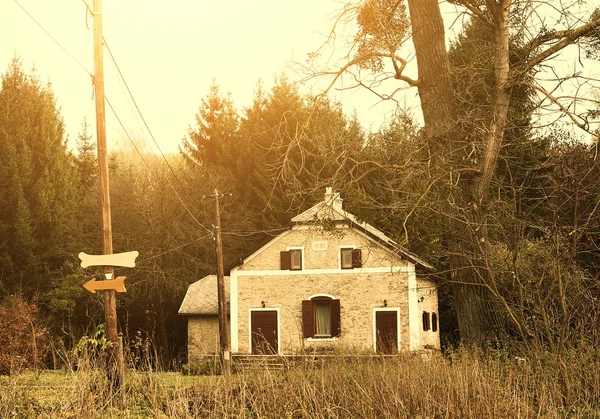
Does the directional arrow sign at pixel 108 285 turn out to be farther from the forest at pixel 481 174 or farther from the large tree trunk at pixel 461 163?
the large tree trunk at pixel 461 163

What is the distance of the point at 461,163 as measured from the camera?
433 inches

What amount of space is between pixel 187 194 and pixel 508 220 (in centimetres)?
2790

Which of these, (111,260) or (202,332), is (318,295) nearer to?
(202,332)

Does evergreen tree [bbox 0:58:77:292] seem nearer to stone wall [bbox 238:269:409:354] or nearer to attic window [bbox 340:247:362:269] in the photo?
stone wall [bbox 238:269:409:354]

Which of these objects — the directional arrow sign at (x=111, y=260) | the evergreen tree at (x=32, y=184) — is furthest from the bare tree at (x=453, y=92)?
the evergreen tree at (x=32, y=184)

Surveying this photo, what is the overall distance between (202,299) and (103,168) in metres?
18.7

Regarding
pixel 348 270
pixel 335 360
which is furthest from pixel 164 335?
pixel 335 360

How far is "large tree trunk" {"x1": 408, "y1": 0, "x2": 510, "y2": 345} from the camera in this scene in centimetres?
1053

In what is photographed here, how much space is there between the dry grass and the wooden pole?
2.68m

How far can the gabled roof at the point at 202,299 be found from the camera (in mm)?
30984

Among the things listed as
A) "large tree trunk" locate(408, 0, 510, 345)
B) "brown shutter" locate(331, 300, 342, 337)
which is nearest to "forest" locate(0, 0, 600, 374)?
"large tree trunk" locate(408, 0, 510, 345)

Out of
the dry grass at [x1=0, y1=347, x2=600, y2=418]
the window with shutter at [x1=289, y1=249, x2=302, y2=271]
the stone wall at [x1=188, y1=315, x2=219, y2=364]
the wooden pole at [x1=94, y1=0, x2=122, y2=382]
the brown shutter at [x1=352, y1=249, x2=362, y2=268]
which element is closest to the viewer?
the dry grass at [x1=0, y1=347, x2=600, y2=418]

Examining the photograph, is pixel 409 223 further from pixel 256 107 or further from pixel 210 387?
pixel 256 107

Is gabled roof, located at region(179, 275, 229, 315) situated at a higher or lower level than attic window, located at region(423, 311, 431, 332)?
higher
